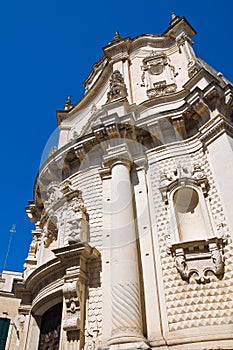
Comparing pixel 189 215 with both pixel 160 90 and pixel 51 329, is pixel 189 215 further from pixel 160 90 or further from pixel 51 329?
pixel 160 90

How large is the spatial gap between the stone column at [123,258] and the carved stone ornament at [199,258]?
1.10 metres

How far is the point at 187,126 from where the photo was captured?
11.2 meters

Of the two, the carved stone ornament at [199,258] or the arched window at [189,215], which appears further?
the arched window at [189,215]

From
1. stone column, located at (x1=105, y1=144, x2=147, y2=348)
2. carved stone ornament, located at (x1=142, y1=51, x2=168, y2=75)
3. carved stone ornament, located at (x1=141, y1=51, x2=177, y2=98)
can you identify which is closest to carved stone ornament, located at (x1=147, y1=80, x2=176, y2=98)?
carved stone ornament, located at (x1=141, y1=51, x2=177, y2=98)

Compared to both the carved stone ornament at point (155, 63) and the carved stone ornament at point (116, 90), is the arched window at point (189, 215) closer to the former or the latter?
the carved stone ornament at point (116, 90)

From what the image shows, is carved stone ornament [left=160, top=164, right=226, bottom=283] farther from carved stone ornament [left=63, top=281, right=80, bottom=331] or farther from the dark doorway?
the dark doorway

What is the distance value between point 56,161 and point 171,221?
19.4 feet

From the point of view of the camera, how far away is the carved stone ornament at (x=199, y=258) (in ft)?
25.2

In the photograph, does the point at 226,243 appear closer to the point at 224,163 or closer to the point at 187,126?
the point at 224,163

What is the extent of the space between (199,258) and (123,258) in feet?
6.02

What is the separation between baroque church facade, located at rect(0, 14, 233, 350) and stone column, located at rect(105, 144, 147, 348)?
3 centimetres

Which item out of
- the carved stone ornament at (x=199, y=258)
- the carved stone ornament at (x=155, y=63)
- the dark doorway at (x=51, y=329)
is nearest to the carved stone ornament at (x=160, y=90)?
the carved stone ornament at (x=155, y=63)

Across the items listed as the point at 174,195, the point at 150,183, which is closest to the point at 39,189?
the point at 150,183

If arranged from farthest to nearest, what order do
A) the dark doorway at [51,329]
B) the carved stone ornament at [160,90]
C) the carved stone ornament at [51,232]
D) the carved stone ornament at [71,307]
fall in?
the carved stone ornament at [160,90], the carved stone ornament at [51,232], the dark doorway at [51,329], the carved stone ornament at [71,307]
